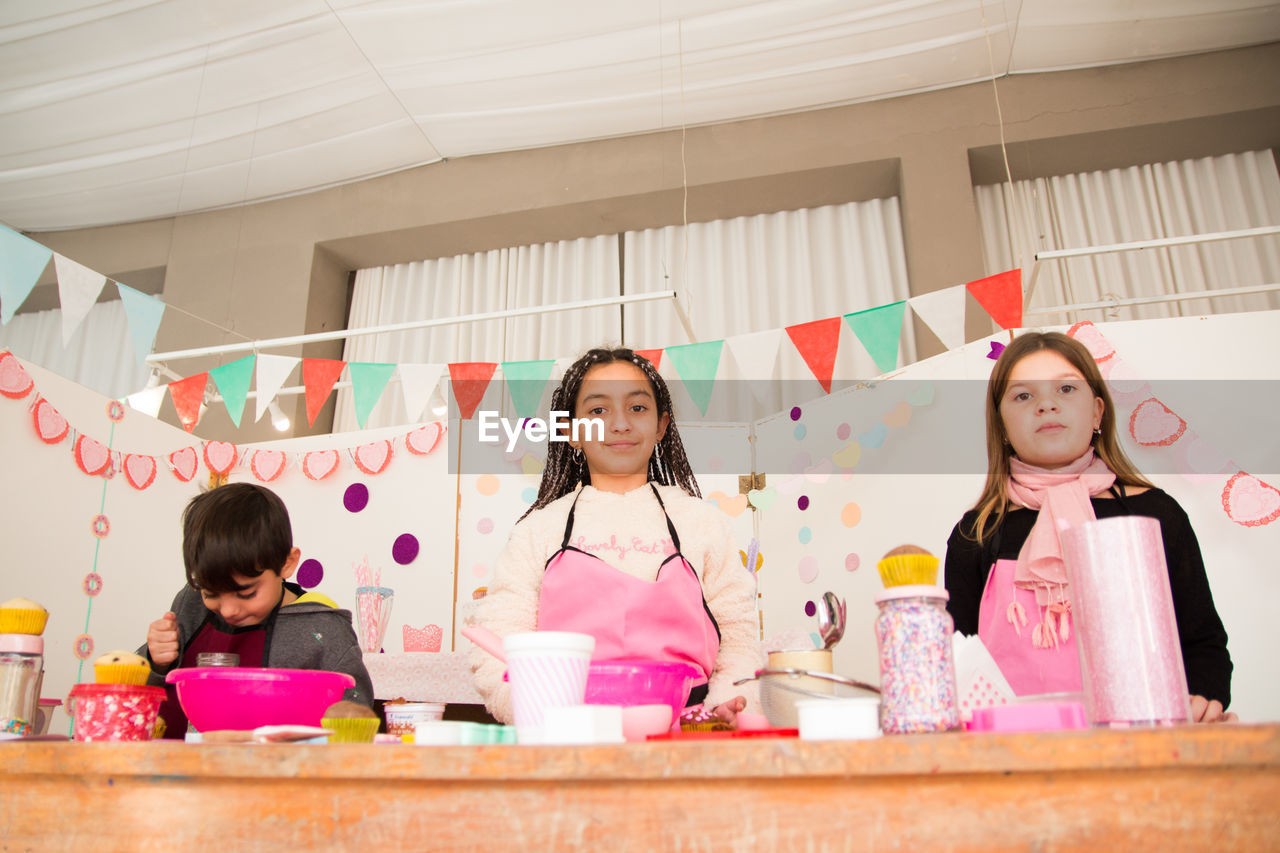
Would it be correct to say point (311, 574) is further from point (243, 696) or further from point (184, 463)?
point (243, 696)

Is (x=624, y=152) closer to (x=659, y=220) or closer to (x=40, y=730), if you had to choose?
(x=659, y=220)

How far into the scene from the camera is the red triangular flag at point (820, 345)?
3207mm

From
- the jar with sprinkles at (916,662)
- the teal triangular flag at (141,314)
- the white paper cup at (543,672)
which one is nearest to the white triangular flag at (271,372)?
the teal triangular flag at (141,314)

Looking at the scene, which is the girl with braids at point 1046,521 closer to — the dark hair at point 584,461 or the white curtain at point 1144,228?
the dark hair at point 584,461

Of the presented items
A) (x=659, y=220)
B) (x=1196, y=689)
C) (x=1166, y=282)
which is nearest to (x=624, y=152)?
(x=659, y=220)

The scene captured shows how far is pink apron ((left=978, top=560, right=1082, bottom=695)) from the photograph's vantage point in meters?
1.40

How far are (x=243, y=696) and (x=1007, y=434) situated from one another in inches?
53.5

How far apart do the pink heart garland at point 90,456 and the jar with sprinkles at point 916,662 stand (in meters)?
2.97

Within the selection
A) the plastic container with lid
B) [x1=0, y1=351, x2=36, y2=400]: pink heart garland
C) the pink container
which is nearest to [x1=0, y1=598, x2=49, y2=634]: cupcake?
the plastic container with lid

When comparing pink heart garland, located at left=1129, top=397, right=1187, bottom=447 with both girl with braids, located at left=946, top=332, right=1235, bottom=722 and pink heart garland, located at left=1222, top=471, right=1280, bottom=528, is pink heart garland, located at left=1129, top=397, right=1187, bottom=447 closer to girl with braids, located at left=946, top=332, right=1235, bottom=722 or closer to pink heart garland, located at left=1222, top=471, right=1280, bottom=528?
pink heart garland, located at left=1222, top=471, right=1280, bottom=528

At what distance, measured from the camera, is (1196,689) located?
1.35 metres

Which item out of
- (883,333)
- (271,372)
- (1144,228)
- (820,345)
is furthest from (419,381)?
(1144,228)

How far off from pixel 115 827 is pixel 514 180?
4.91 metres

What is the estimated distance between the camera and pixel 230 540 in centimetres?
154
